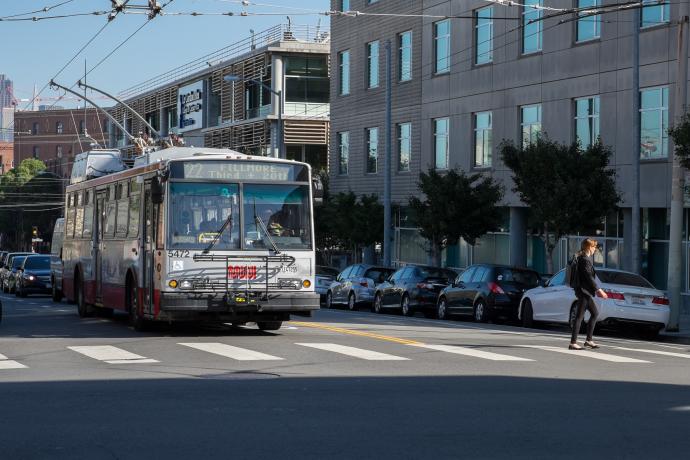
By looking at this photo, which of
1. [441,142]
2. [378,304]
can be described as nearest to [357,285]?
[378,304]

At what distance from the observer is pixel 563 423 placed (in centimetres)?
1108

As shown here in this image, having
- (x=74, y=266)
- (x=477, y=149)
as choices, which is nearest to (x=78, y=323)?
(x=74, y=266)

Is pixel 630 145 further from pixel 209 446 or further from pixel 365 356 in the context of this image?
pixel 209 446

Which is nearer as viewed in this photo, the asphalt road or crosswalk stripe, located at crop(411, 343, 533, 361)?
the asphalt road

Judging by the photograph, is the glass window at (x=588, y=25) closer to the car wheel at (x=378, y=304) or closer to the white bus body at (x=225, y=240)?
the car wheel at (x=378, y=304)

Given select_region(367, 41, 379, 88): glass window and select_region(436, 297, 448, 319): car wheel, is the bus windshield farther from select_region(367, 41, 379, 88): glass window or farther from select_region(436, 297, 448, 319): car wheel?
select_region(367, 41, 379, 88): glass window

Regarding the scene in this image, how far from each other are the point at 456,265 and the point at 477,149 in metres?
5.10

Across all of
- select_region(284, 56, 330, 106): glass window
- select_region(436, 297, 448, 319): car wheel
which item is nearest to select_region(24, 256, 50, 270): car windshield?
select_region(284, 56, 330, 106): glass window

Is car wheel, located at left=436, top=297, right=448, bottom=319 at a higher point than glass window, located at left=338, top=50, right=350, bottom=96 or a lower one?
lower

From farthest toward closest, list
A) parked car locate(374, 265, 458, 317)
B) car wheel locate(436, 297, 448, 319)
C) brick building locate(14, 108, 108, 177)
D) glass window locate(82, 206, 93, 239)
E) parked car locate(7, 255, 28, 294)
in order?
Result: brick building locate(14, 108, 108, 177), parked car locate(7, 255, 28, 294), parked car locate(374, 265, 458, 317), car wheel locate(436, 297, 448, 319), glass window locate(82, 206, 93, 239)

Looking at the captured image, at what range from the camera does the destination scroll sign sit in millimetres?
20953

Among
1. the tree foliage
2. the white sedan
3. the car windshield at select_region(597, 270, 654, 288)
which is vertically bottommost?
the white sedan

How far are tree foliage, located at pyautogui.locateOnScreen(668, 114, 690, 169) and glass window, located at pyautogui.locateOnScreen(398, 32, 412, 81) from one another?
24325 millimetres

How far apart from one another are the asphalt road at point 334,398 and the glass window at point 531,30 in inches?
830
